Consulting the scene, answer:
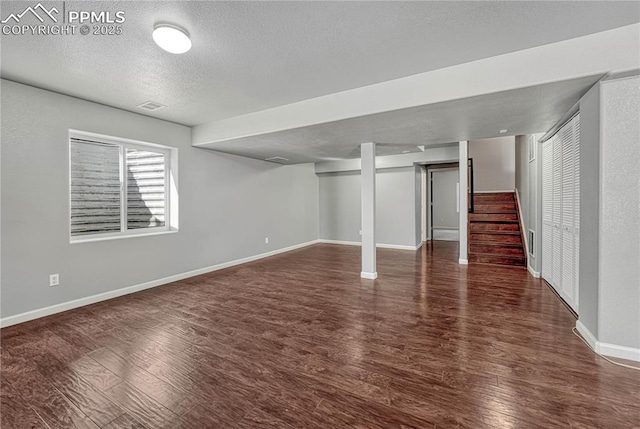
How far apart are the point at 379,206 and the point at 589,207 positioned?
17.9ft

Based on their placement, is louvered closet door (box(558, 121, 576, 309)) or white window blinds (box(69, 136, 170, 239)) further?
white window blinds (box(69, 136, 170, 239))

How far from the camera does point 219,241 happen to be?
5.43 metres

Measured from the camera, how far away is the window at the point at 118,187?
3.61 meters

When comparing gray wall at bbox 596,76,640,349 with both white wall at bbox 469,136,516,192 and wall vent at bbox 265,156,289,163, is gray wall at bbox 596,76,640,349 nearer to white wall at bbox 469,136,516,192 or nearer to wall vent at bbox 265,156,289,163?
wall vent at bbox 265,156,289,163

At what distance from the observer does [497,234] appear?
574 centimetres

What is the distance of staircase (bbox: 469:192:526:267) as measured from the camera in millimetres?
5418

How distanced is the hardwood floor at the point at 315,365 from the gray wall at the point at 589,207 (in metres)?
0.40

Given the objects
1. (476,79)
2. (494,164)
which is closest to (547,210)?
(476,79)

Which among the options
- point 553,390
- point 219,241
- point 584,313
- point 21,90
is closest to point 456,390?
point 553,390

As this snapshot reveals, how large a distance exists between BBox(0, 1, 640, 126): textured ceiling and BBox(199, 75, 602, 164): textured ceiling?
1.38ft

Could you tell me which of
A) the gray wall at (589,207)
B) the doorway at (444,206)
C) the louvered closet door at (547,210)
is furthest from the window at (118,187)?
the doorway at (444,206)

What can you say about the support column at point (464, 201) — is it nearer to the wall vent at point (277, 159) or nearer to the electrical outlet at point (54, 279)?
the wall vent at point (277, 159)

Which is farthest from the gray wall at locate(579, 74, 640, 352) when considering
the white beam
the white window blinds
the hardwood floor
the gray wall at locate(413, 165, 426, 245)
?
the white window blinds

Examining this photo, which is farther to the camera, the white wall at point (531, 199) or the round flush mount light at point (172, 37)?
the white wall at point (531, 199)
